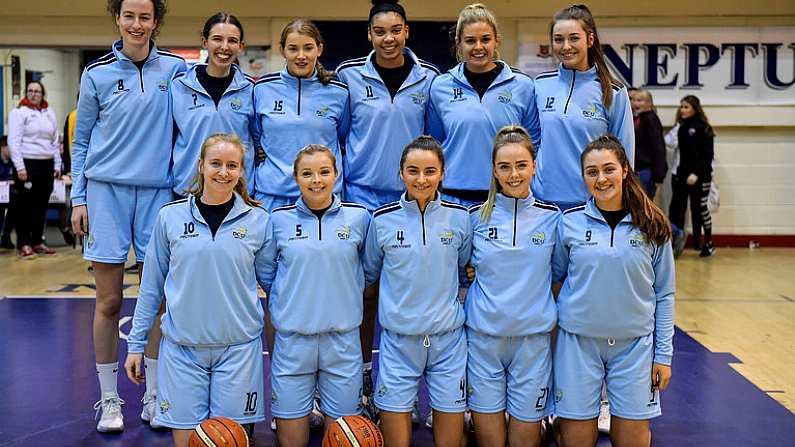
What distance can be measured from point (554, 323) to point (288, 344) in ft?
3.40

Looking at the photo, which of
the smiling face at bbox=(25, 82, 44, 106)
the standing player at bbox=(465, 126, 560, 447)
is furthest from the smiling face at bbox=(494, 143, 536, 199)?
the smiling face at bbox=(25, 82, 44, 106)

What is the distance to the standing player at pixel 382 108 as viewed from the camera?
344 centimetres

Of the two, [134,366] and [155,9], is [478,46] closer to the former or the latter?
[155,9]

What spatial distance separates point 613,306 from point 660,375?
0.35m

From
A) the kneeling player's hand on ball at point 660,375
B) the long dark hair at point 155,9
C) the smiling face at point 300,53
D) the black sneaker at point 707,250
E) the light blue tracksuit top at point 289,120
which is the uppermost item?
the long dark hair at point 155,9

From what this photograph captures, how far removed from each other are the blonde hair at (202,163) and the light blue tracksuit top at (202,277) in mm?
43

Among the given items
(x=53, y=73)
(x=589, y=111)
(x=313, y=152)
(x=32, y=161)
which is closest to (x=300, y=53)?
(x=313, y=152)

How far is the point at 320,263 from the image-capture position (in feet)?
10.2

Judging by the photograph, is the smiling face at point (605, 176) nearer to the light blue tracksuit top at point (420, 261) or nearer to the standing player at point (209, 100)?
the light blue tracksuit top at point (420, 261)

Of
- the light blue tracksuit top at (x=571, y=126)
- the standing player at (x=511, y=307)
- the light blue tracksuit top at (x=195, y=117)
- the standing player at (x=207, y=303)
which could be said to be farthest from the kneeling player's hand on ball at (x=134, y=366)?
the light blue tracksuit top at (x=571, y=126)

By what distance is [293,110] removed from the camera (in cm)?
341

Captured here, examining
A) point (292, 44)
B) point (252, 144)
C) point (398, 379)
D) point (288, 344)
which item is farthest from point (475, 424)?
point (292, 44)

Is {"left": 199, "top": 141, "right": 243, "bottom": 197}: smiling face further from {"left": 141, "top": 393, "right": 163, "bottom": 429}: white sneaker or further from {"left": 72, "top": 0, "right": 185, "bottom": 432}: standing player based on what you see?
{"left": 141, "top": 393, "right": 163, "bottom": 429}: white sneaker

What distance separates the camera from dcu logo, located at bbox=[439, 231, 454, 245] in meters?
3.15
